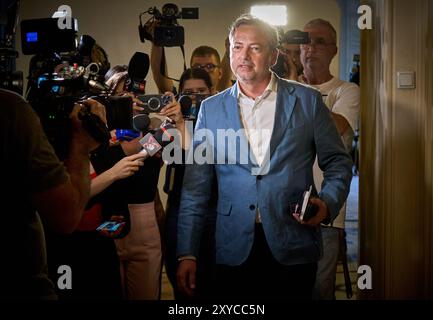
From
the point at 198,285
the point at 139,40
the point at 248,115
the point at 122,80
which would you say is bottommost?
the point at 198,285

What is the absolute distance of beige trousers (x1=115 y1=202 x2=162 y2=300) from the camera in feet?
7.07

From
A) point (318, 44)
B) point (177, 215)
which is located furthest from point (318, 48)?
point (177, 215)

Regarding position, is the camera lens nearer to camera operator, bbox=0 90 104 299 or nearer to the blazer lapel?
the blazer lapel

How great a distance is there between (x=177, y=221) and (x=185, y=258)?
0.23 meters

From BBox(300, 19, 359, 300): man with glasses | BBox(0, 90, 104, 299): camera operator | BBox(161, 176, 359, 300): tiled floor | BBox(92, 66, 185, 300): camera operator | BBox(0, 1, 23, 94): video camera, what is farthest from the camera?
BBox(161, 176, 359, 300): tiled floor

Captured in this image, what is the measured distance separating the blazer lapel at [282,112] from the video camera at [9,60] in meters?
0.85

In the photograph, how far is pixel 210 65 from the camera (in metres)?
2.25

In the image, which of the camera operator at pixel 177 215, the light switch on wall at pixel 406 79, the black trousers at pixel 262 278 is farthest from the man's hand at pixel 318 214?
the light switch on wall at pixel 406 79

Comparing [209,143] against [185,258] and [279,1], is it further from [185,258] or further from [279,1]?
[279,1]

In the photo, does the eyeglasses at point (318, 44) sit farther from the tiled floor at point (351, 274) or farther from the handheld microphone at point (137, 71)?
the tiled floor at point (351, 274)

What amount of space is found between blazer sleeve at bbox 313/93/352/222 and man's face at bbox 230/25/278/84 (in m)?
0.24

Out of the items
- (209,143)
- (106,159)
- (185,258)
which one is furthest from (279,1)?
(185,258)

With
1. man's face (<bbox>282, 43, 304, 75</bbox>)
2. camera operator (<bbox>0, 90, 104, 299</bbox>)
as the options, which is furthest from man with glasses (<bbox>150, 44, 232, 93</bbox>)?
camera operator (<bbox>0, 90, 104, 299</bbox>)

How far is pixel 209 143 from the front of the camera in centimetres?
203
